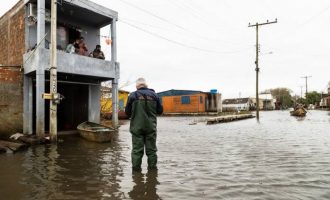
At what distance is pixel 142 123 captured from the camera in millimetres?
5789

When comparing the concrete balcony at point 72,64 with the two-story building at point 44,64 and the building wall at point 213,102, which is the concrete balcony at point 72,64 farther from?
the building wall at point 213,102

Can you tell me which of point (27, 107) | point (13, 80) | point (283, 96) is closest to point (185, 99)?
point (27, 107)

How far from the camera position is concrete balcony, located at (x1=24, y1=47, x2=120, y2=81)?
11.8 metres

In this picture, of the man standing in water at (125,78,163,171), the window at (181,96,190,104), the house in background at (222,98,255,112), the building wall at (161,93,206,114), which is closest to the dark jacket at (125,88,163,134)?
the man standing in water at (125,78,163,171)

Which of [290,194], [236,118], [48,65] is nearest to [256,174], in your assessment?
[290,194]

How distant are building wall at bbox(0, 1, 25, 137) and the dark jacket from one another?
28.9 feet

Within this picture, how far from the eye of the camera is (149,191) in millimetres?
4445

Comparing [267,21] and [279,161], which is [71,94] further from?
[267,21]

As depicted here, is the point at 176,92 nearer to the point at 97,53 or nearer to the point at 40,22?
the point at 97,53

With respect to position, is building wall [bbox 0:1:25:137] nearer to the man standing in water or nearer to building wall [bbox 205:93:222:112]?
the man standing in water

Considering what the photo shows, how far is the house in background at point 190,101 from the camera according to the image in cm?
4191

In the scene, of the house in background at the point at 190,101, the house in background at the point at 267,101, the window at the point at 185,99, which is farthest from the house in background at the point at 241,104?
the window at the point at 185,99

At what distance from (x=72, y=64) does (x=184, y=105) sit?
31300 millimetres

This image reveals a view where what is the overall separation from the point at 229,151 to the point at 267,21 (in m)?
25.5
